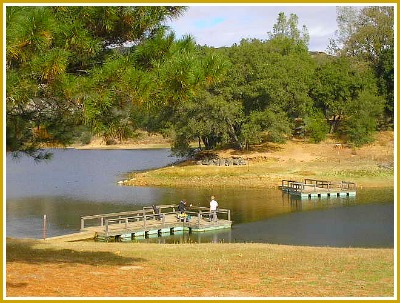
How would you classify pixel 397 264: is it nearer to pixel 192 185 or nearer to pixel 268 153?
pixel 192 185

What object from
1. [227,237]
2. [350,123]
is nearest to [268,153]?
[350,123]

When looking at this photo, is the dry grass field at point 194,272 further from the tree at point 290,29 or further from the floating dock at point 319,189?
the tree at point 290,29

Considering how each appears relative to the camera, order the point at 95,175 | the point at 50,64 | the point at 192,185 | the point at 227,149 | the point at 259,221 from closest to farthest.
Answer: the point at 50,64, the point at 259,221, the point at 192,185, the point at 95,175, the point at 227,149

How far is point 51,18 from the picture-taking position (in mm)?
9078

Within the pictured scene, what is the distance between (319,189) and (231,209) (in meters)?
8.58

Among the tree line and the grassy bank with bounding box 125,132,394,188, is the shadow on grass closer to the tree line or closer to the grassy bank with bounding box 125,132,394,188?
the tree line

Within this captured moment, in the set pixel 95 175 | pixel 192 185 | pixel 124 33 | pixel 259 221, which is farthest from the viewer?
pixel 95 175

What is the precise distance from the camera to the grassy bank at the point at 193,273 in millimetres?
9641

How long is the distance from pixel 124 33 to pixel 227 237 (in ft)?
46.7

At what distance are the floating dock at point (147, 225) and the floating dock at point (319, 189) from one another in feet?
35.7

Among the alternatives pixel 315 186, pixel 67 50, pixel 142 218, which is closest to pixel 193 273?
pixel 67 50

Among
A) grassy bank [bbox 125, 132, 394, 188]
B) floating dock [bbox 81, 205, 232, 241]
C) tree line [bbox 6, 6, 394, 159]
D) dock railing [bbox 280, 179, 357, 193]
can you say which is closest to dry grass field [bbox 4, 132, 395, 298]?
tree line [bbox 6, 6, 394, 159]

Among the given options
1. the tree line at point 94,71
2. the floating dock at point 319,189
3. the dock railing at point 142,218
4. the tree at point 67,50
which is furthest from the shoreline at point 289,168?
the tree at point 67,50

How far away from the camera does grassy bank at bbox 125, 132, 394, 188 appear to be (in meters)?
42.0
